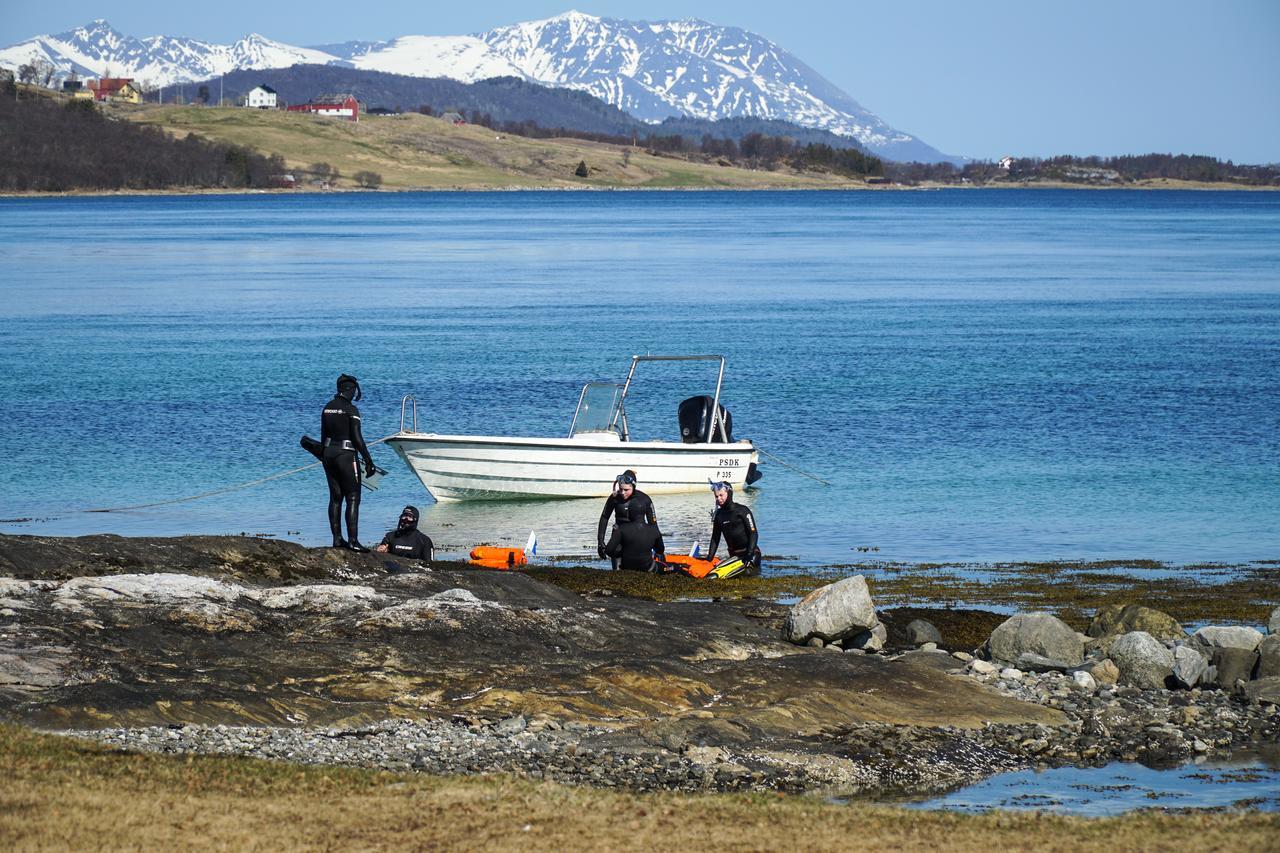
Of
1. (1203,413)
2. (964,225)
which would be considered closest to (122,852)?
(1203,413)

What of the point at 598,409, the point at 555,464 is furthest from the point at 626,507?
the point at 598,409

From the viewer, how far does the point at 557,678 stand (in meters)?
14.8

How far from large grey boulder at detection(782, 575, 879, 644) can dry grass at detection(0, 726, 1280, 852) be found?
6209 millimetres

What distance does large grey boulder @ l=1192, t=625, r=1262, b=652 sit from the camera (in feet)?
56.4

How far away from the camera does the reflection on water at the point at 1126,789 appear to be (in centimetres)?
1275

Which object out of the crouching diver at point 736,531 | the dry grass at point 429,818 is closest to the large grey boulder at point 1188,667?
the dry grass at point 429,818

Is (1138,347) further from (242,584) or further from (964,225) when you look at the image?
(964,225)

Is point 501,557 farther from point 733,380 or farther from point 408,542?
point 733,380

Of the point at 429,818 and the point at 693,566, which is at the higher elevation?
the point at 429,818

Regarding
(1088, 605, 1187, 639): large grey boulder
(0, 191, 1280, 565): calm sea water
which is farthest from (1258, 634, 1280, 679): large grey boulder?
(0, 191, 1280, 565): calm sea water

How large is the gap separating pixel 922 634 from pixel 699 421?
14.3 meters

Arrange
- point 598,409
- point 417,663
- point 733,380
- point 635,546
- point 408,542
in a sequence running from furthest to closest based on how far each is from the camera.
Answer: point 733,380, point 598,409, point 635,546, point 408,542, point 417,663

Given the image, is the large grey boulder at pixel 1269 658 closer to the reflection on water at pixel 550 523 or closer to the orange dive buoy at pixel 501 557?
the orange dive buoy at pixel 501 557

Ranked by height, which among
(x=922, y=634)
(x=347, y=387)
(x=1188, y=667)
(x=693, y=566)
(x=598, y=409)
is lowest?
(x=693, y=566)
